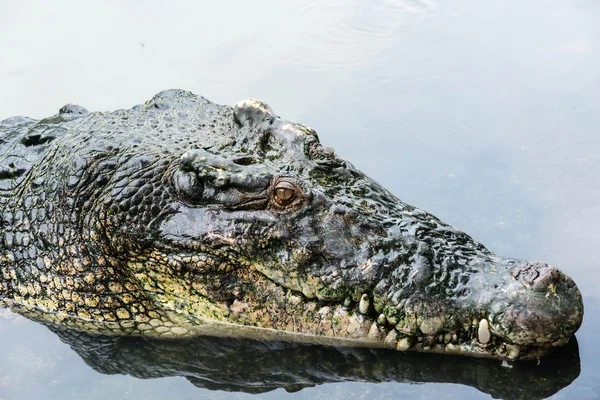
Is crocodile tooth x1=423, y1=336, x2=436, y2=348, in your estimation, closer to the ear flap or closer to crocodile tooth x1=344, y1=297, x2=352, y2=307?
crocodile tooth x1=344, y1=297, x2=352, y2=307

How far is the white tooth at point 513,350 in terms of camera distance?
4133 mm

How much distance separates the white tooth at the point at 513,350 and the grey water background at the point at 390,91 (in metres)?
0.27

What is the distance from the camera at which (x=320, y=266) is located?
451 cm

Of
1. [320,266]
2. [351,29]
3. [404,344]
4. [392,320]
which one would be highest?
[351,29]

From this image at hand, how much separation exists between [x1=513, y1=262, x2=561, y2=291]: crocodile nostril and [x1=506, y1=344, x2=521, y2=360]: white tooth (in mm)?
345

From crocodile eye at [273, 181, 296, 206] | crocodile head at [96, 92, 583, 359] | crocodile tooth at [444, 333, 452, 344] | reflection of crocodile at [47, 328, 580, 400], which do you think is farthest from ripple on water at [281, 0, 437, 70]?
crocodile tooth at [444, 333, 452, 344]

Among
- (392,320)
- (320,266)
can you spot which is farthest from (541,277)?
(320,266)

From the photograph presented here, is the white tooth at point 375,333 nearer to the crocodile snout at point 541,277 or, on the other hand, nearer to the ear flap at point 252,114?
the crocodile snout at point 541,277

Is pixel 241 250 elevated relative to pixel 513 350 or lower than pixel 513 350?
elevated

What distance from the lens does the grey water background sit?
5.19 metres

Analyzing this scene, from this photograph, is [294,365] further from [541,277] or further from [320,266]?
[541,277]

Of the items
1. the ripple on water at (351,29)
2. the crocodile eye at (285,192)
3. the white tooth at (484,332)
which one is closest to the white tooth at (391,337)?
the white tooth at (484,332)

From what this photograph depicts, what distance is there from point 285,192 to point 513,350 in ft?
5.02

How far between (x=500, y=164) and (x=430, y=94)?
1.56m
